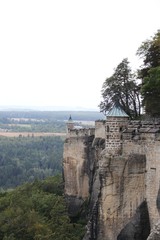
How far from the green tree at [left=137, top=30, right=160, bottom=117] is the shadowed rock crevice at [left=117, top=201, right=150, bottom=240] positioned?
8903mm

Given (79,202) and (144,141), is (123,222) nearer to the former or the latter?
(144,141)

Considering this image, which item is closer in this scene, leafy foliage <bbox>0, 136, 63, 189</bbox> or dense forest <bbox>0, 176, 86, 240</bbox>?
dense forest <bbox>0, 176, 86, 240</bbox>

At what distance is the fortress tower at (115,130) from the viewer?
31516 mm

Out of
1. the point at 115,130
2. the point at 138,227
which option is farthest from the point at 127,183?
the point at 115,130

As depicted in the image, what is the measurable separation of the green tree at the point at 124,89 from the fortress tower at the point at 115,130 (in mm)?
12257

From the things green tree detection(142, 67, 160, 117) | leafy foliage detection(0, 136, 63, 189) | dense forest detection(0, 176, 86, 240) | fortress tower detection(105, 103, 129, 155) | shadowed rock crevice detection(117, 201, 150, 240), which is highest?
green tree detection(142, 67, 160, 117)

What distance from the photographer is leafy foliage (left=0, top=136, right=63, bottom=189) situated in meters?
126

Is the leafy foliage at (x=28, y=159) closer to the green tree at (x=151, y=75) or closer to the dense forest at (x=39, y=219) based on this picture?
the dense forest at (x=39, y=219)

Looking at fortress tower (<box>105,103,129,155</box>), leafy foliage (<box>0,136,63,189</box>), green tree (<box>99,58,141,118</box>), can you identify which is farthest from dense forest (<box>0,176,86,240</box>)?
leafy foliage (<box>0,136,63,189</box>)

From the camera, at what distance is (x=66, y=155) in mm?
45438

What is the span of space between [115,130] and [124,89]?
13.8m

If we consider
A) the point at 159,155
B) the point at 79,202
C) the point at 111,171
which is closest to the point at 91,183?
the point at 79,202

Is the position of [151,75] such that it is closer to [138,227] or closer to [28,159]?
[138,227]

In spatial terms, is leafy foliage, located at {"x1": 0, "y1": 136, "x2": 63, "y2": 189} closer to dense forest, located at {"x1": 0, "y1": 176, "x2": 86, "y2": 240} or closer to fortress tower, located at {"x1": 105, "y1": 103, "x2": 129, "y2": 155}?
dense forest, located at {"x1": 0, "y1": 176, "x2": 86, "y2": 240}
